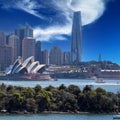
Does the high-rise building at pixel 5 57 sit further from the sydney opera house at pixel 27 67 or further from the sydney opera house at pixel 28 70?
the sydney opera house at pixel 27 67

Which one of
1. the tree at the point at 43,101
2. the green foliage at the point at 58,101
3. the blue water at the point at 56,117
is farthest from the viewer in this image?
the tree at the point at 43,101

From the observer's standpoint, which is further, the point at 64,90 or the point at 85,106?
the point at 64,90

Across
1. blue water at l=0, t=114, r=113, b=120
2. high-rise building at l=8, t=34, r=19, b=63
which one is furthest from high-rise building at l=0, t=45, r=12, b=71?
blue water at l=0, t=114, r=113, b=120

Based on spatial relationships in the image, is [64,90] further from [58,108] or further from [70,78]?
[70,78]

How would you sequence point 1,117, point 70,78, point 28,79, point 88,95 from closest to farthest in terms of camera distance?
point 1,117 → point 88,95 → point 28,79 → point 70,78

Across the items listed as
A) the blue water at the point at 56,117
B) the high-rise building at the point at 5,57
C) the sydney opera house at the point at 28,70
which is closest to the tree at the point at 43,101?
the blue water at the point at 56,117

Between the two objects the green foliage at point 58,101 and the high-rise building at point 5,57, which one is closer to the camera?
the green foliage at point 58,101

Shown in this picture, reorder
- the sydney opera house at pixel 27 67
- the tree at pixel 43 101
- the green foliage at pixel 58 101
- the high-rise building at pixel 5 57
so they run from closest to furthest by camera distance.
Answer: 1. the green foliage at pixel 58 101
2. the tree at pixel 43 101
3. the sydney opera house at pixel 27 67
4. the high-rise building at pixel 5 57

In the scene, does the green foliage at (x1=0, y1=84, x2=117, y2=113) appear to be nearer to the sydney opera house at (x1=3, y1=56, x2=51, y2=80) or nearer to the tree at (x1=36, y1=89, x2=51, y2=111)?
the tree at (x1=36, y1=89, x2=51, y2=111)

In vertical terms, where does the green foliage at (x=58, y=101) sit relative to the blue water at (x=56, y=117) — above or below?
above

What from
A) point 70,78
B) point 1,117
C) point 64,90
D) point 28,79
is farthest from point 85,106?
point 70,78

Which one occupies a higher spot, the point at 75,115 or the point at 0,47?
the point at 0,47
